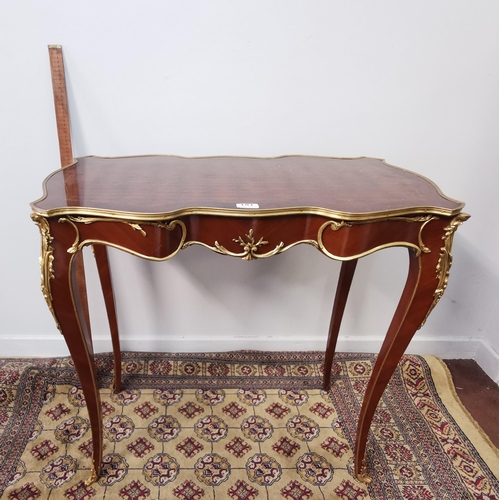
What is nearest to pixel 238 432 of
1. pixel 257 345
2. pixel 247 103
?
pixel 257 345

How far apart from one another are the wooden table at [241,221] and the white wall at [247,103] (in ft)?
0.98

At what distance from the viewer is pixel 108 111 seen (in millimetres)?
1163

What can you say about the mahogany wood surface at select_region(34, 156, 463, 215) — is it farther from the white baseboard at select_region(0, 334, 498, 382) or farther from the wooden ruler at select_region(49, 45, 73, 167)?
the white baseboard at select_region(0, 334, 498, 382)

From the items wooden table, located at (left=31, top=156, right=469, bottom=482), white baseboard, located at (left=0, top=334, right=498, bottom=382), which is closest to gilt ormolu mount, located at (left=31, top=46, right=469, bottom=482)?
wooden table, located at (left=31, top=156, right=469, bottom=482)

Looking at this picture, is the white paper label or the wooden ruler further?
the wooden ruler

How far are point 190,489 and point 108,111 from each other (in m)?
1.13

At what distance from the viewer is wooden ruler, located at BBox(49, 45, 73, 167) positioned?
108cm

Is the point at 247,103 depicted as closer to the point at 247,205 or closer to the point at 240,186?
the point at 240,186

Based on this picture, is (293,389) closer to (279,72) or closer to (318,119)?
(318,119)

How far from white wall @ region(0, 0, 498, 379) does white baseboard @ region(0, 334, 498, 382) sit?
0.39 ft

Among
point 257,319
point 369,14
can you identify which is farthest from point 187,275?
point 369,14

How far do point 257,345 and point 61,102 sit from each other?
1092mm

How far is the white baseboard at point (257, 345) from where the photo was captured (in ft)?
4.94

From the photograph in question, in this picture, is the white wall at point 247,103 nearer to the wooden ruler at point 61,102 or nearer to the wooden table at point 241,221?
the wooden ruler at point 61,102
